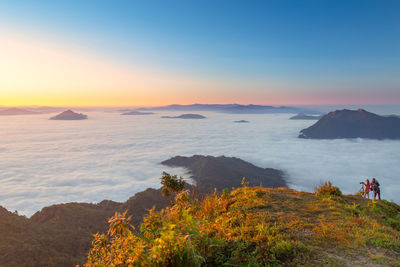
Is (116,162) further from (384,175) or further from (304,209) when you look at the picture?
(384,175)

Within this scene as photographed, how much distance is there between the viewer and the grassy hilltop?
3.46m

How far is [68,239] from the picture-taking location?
99.2ft

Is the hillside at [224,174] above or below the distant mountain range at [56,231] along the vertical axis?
below

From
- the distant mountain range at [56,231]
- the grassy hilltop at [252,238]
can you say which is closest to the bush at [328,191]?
the grassy hilltop at [252,238]

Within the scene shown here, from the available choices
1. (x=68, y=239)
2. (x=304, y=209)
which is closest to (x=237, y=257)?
(x=304, y=209)

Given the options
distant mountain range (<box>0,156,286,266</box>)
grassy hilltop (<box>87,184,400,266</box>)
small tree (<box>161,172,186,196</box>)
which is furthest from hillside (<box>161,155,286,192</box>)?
grassy hilltop (<box>87,184,400,266</box>)

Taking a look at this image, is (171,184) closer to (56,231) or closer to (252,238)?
(252,238)

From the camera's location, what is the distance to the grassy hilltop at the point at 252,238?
3459 millimetres

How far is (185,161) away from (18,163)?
125m

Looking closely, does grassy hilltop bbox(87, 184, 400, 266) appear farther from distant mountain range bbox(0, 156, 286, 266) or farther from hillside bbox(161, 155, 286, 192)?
hillside bbox(161, 155, 286, 192)

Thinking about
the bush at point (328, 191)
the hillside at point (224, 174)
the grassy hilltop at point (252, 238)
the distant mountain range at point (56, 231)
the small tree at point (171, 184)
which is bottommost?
the hillside at point (224, 174)

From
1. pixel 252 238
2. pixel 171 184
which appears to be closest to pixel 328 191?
pixel 252 238

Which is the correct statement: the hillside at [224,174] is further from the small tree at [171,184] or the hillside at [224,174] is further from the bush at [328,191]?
the bush at [328,191]

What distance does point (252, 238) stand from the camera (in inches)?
187
